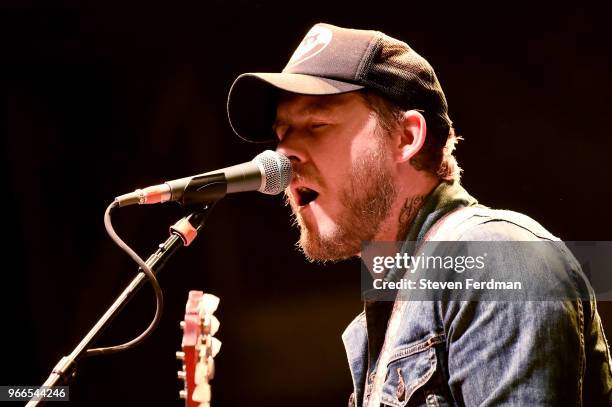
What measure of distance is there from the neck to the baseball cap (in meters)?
0.18

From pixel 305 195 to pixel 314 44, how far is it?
42cm

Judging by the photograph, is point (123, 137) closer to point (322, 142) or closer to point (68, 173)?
point (68, 173)

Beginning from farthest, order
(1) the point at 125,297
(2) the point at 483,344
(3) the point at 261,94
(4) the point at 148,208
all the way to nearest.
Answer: (4) the point at 148,208 < (3) the point at 261,94 < (1) the point at 125,297 < (2) the point at 483,344

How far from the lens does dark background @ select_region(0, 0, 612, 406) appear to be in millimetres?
2744

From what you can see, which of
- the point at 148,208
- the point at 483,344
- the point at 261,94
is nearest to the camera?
the point at 483,344

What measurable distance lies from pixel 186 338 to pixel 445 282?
0.58 m

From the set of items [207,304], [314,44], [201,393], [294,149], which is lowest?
[201,393]

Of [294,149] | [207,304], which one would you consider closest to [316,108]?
[294,149]

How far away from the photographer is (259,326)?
2844mm

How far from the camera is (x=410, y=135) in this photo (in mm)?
1704

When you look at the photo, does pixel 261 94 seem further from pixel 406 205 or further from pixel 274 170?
pixel 406 205

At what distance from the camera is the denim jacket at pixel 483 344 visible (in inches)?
46.0

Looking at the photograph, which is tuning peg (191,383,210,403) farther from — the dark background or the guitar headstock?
the dark background

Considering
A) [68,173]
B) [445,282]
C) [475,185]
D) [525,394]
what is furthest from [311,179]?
[68,173]
